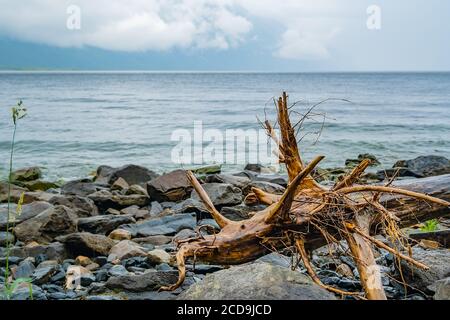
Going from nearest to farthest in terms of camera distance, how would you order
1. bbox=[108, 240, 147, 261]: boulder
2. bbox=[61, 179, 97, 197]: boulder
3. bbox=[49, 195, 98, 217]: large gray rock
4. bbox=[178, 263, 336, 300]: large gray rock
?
1. bbox=[178, 263, 336, 300]: large gray rock
2. bbox=[108, 240, 147, 261]: boulder
3. bbox=[49, 195, 98, 217]: large gray rock
4. bbox=[61, 179, 97, 197]: boulder

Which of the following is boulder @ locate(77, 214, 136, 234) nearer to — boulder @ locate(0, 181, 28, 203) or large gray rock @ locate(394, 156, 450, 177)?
boulder @ locate(0, 181, 28, 203)

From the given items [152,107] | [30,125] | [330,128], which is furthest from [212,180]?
[152,107]

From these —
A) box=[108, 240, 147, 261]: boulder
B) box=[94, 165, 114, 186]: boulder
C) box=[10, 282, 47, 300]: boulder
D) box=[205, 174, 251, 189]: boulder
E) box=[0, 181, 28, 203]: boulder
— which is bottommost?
box=[10, 282, 47, 300]: boulder

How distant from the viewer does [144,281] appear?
5043 mm

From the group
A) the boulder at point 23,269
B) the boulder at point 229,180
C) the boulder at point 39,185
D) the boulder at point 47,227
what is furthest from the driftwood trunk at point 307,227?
the boulder at point 39,185

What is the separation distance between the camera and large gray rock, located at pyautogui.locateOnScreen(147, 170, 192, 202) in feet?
32.6

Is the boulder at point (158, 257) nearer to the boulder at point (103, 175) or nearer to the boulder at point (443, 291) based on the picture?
the boulder at point (443, 291)

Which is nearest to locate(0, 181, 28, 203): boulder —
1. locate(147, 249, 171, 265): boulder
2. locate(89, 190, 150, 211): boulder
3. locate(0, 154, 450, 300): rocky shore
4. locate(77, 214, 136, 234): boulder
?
locate(0, 154, 450, 300): rocky shore

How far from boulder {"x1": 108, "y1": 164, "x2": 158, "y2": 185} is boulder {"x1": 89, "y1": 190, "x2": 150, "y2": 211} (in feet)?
7.91

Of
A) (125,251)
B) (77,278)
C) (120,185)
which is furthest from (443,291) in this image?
(120,185)

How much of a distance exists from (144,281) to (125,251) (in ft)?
4.39

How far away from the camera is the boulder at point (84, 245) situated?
651cm

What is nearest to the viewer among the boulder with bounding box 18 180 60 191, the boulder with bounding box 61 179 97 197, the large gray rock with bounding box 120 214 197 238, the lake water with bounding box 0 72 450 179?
the large gray rock with bounding box 120 214 197 238
